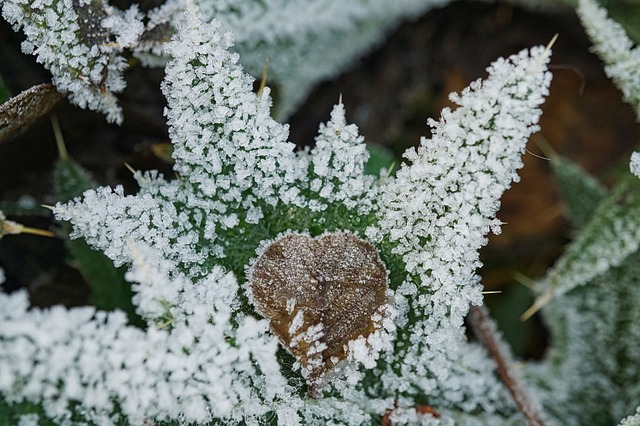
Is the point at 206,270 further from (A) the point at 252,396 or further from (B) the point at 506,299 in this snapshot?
(B) the point at 506,299

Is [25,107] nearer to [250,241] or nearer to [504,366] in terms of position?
[250,241]

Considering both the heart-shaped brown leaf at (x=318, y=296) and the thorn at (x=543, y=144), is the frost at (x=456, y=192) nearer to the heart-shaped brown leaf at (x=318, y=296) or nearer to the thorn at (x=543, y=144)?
the heart-shaped brown leaf at (x=318, y=296)

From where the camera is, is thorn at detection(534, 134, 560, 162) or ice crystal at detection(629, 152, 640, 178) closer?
ice crystal at detection(629, 152, 640, 178)

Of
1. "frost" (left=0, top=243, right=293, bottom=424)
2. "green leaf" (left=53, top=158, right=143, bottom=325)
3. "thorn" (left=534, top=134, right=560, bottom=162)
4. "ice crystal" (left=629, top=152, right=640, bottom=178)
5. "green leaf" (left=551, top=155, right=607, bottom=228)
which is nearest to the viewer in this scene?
"frost" (left=0, top=243, right=293, bottom=424)

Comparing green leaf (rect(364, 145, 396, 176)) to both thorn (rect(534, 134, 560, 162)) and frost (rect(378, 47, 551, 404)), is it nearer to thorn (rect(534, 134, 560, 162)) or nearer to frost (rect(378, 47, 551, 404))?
frost (rect(378, 47, 551, 404))

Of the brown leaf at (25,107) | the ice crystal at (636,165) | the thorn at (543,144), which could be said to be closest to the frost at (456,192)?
the ice crystal at (636,165)

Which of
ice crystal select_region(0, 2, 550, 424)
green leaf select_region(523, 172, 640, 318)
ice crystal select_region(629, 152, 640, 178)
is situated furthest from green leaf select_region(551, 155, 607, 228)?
ice crystal select_region(0, 2, 550, 424)

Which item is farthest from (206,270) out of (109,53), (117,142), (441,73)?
(441,73)

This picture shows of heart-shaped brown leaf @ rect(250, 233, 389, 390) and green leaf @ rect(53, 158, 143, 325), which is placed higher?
green leaf @ rect(53, 158, 143, 325)
